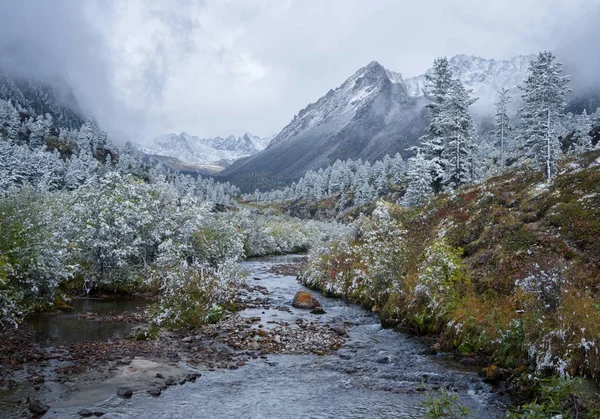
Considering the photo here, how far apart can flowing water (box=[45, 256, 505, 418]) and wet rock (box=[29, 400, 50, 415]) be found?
0.23 metres

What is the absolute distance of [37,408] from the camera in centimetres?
1048

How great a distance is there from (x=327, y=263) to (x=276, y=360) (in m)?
18.7

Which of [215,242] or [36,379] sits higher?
[215,242]

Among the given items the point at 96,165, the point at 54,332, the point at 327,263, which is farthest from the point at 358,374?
the point at 96,165

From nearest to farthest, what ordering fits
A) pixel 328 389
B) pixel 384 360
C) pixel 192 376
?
pixel 328 389
pixel 192 376
pixel 384 360

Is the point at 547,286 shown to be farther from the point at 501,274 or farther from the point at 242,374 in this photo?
the point at 242,374

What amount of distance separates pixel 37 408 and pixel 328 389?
321 inches

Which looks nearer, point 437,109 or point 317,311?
point 317,311

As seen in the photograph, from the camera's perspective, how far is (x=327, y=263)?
34469 millimetres

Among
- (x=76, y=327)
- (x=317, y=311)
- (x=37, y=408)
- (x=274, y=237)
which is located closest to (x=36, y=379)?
(x=37, y=408)

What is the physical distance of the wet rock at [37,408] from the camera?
10453mm

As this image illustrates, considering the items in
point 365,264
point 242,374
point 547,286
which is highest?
point 547,286

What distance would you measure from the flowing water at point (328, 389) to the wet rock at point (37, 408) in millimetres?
231

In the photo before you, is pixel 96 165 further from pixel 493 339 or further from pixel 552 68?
pixel 493 339
